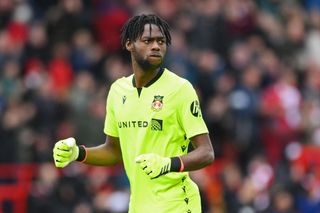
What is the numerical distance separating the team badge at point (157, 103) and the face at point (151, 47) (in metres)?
0.25

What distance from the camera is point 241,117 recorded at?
58.3 ft

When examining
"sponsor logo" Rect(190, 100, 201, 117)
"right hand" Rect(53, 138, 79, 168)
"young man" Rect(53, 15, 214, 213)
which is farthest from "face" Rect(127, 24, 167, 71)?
"right hand" Rect(53, 138, 79, 168)

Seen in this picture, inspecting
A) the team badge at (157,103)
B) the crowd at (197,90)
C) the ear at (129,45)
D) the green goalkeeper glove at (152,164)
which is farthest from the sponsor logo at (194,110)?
the crowd at (197,90)

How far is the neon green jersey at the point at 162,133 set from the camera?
331 inches

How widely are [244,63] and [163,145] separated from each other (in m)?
10.6

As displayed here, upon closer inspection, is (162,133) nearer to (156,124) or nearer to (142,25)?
(156,124)

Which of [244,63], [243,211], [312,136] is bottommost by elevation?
[243,211]

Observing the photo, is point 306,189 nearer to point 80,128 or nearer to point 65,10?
point 80,128

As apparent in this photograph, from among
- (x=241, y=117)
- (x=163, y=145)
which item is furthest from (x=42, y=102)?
(x=163, y=145)

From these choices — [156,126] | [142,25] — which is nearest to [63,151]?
[156,126]

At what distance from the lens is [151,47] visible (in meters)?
8.43

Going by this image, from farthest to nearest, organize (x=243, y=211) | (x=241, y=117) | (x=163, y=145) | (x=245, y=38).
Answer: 1. (x=245, y=38)
2. (x=241, y=117)
3. (x=243, y=211)
4. (x=163, y=145)

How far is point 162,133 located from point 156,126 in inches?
2.8

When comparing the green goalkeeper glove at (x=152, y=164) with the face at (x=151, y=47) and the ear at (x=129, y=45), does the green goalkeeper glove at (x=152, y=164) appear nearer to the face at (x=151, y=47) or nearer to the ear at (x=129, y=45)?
the face at (x=151, y=47)
